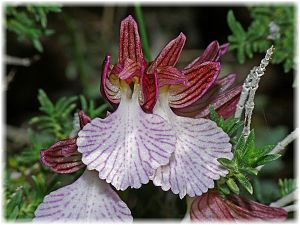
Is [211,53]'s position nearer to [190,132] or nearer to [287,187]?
[190,132]

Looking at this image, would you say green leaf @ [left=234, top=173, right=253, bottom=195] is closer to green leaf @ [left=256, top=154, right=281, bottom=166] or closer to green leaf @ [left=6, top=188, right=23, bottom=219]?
green leaf @ [left=256, top=154, right=281, bottom=166]

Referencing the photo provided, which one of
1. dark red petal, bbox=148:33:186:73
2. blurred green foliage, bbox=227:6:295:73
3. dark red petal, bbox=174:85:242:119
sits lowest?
dark red petal, bbox=174:85:242:119

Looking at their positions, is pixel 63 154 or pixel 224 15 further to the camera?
pixel 224 15

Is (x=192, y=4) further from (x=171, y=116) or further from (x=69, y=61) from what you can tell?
(x=171, y=116)

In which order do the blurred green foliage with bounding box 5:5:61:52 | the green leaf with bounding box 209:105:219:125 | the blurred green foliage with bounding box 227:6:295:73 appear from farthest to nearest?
1. the blurred green foliage with bounding box 5:5:61:52
2. the blurred green foliage with bounding box 227:6:295:73
3. the green leaf with bounding box 209:105:219:125

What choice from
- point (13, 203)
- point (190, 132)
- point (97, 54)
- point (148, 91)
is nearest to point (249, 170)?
point (190, 132)

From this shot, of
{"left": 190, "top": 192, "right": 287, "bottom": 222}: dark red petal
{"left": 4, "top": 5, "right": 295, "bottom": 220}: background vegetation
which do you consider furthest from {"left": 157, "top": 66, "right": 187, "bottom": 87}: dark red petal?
{"left": 4, "top": 5, "right": 295, "bottom": 220}: background vegetation

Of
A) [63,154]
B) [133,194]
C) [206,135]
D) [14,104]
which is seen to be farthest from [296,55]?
[14,104]

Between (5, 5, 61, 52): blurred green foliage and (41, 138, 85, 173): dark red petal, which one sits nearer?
(41, 138, 85, 173): dark red petal
